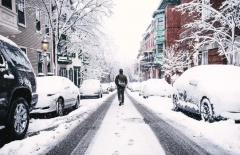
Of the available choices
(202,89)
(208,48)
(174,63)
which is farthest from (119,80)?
(174,63)

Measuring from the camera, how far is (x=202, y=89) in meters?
5.70

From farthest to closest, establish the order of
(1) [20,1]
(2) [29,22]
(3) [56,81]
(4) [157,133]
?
1. (2) [29,22]
2. (1) [20,1]
3. (3) [56,81]
4. (4) [157,133]

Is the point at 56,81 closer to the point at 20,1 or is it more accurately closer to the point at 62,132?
the point at 62,132

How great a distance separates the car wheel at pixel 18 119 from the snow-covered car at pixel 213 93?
4640 millimetres

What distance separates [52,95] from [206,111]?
5.00 metres

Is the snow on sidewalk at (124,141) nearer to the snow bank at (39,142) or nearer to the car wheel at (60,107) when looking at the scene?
the snow bank at (39,142)

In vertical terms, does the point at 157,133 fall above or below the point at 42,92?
below

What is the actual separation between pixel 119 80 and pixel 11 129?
269 inches

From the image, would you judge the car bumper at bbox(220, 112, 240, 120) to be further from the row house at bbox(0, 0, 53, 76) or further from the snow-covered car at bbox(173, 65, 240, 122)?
the row house at bbox(0, 0, 53, 76)

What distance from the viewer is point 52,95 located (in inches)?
276

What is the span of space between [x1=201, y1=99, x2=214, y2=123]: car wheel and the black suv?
15.2ft

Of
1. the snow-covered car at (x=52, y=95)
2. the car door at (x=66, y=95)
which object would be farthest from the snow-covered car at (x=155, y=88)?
the car door at (x=66, y=95)

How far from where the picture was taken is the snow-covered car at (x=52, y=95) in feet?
22.0

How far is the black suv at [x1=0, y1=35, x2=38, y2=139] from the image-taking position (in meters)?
3.96
